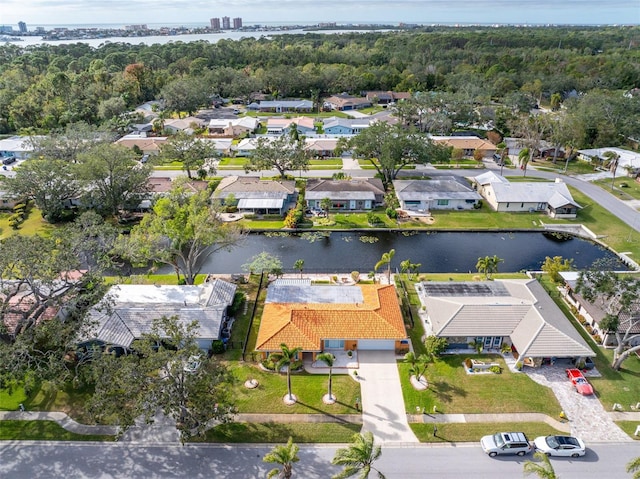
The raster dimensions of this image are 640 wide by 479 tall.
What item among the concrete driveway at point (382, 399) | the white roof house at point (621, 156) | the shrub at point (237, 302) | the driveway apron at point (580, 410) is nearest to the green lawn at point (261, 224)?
the shrub at point (237, 302)

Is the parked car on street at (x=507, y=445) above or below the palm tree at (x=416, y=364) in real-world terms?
below

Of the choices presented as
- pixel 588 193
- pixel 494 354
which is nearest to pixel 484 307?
pixel 494 354

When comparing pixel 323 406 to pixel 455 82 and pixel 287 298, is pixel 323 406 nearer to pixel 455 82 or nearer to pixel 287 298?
pixel 287 298

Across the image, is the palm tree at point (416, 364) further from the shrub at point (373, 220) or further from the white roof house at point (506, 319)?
the shrub at point (373, 220)

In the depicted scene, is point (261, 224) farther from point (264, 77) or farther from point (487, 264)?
point (264, 77)

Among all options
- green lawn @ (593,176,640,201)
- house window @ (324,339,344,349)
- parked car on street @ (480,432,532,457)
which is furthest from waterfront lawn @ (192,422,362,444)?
green lawn @ (593,176,640,201)
